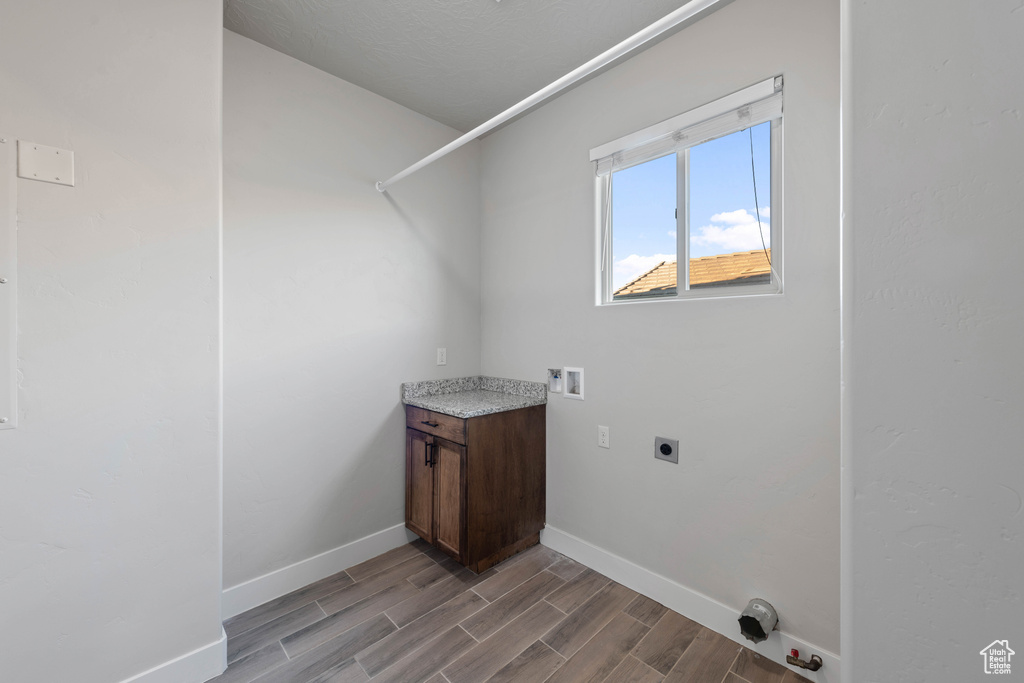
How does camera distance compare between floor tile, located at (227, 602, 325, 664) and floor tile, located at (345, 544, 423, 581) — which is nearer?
floor tile, located at (227, 602, 325, 664)

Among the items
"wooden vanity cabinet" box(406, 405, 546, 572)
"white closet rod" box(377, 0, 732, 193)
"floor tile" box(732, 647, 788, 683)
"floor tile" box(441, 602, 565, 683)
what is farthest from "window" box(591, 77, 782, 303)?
"floor tile" box(441, 602, 565, 683)

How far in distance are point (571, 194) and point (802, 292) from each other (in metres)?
1.26

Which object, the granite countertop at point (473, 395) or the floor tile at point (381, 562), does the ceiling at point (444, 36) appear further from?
the floor tile at point (381, 562)

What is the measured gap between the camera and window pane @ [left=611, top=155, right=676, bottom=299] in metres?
1.99

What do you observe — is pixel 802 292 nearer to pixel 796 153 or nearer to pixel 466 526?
pixel 796 153

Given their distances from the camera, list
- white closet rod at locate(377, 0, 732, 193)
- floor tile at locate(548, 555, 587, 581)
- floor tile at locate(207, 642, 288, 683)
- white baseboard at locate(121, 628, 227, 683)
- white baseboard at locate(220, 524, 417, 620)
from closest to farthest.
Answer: white closet rod at locate(377, 0, 732, 193) < white baseboard at locate(121, 628, 227, 683) < floor tile at locate(207, 642, 288, 683) < white baseboard at locate(220, 524, 417, 620) < floor tile at locate(548, 555, 587, 581)

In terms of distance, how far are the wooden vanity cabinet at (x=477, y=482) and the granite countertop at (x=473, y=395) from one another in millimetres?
40

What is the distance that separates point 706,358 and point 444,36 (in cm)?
188

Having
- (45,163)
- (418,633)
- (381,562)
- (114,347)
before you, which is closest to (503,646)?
(418,633)

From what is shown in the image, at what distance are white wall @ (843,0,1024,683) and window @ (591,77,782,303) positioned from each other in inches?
52.4

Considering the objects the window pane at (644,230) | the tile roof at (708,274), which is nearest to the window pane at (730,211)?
the tile roof at (708,274)

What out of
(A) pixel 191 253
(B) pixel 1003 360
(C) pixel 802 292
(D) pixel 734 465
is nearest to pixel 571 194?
(C) pixel 802 292

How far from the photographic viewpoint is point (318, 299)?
216cm

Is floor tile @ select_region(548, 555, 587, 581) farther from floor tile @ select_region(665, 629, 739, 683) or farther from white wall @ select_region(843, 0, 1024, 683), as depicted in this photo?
white wall @ select_region(843, 0, 1024, 683)
